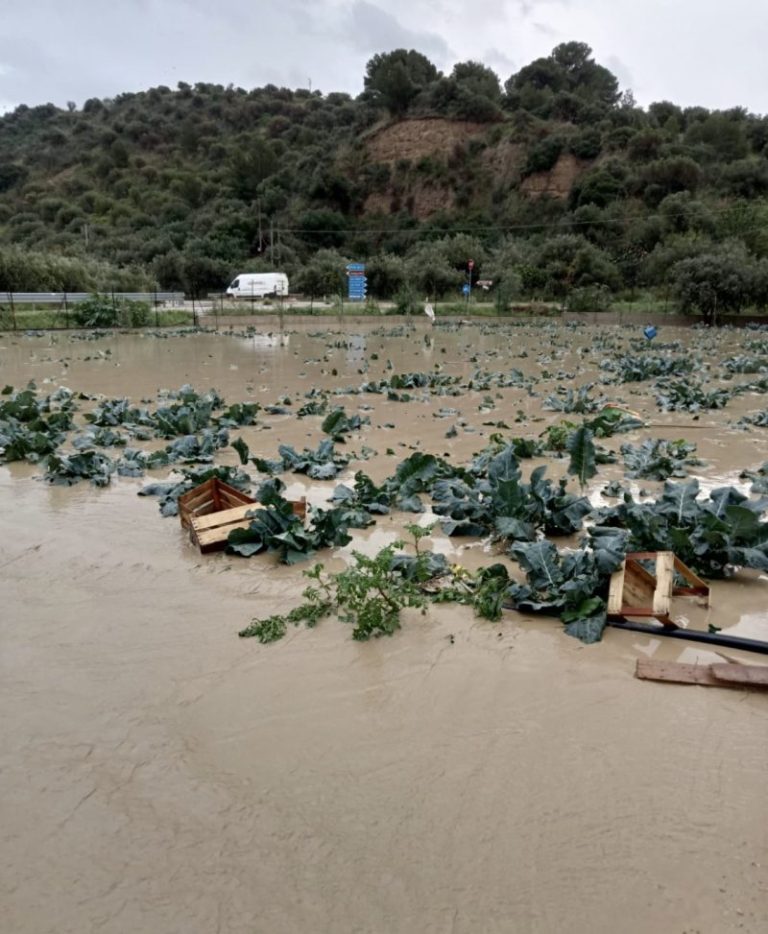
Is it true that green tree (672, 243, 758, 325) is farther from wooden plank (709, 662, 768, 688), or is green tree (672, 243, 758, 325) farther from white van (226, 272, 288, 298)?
wooden plank (709, 662, 768, 688)

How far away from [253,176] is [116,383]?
278 feet

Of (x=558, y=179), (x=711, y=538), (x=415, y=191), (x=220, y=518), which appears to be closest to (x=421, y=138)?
(x=415, y=191)

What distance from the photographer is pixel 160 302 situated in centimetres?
4341

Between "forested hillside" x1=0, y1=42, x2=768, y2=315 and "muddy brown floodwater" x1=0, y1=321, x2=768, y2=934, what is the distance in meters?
39.0

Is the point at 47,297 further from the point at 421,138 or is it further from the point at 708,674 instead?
the point at 421,138

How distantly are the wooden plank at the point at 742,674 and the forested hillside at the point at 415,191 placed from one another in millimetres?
41143

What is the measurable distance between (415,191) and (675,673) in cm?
8887

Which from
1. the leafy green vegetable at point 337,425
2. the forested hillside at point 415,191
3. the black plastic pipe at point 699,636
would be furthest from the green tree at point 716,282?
the black plastic pipe at point 699,636

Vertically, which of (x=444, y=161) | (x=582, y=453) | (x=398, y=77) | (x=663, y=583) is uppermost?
(x=398, y=77)

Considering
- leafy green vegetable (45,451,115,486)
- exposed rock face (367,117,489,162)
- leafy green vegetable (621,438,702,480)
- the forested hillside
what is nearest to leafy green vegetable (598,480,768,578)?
leafy green vegetable (621,438,702,480)

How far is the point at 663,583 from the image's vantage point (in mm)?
4379

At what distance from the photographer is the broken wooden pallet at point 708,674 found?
Result: 12.1ft

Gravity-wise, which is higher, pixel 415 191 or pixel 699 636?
pixel 415 191

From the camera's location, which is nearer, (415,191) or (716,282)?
(716,282)
